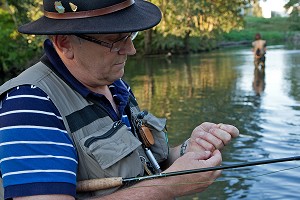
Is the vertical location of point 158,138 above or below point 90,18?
below

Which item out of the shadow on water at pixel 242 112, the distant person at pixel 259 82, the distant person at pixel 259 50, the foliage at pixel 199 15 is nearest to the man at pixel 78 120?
the shadow on water at pixel 242 112

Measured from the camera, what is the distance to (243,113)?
12930 millimetres

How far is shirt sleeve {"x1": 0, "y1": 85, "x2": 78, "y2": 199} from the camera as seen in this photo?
219 cm

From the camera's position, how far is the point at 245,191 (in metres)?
7.28

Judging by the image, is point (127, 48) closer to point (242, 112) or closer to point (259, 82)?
point (242, 112)

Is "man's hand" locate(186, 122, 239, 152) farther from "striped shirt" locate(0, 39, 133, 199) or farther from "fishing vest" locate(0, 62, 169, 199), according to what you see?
"striped shirt" locate(0, 39, 133, 199)

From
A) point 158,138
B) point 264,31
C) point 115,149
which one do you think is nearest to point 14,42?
point 158,138

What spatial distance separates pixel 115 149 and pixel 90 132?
122 millimetres

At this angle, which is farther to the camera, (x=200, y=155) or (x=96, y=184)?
(x=200, y=155)

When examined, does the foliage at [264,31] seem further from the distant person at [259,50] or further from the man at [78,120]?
the man at [78,120]

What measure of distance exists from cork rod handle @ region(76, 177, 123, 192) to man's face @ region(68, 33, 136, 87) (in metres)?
0.44

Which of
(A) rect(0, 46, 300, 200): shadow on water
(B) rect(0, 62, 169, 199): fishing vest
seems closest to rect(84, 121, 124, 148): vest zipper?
(B) rect(0, 62, 169, 199): fishing vest

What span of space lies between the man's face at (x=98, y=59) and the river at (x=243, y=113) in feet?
3.31

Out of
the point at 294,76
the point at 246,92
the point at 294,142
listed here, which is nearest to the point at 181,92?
the point at 246,92
